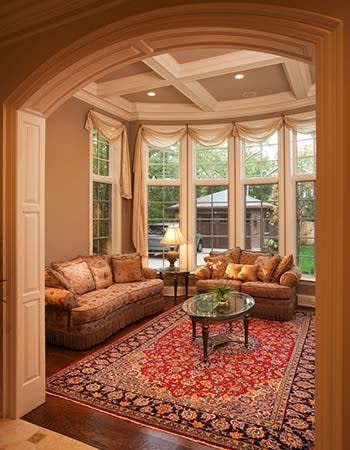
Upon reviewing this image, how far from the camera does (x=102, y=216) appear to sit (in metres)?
6.27

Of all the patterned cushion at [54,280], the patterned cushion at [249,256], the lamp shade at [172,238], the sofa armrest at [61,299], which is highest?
the lamp shade at [172,238]

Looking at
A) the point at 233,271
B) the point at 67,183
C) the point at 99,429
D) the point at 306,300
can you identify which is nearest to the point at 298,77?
the point at 233,271

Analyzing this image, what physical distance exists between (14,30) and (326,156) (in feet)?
8.24

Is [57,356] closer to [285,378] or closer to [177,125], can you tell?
[285,378]

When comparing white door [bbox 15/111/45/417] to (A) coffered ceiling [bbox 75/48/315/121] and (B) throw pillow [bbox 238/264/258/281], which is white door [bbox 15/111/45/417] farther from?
(B) throw pillow [bbox 238/264/258/281]

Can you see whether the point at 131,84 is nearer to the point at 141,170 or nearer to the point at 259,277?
the point at 141,170

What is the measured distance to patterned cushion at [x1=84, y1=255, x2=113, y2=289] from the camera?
5102mm

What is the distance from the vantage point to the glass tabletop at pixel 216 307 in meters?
3.62

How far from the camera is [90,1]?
2.29m

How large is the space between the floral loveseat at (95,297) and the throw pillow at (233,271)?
1175mm

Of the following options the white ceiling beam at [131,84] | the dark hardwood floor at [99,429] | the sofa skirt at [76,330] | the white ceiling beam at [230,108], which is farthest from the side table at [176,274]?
the dark hardwood floor at [99,429]

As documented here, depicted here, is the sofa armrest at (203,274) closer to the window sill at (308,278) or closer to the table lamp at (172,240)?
the table lamp at (172,240)

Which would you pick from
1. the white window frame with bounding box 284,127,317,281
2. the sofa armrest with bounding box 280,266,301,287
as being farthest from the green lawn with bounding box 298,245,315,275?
the sofa armrest with bounding box 280,266,301,287

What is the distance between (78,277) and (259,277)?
2862 millimetres
